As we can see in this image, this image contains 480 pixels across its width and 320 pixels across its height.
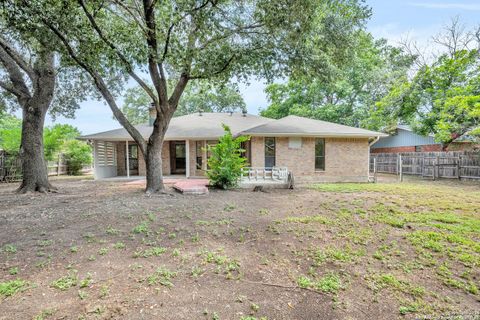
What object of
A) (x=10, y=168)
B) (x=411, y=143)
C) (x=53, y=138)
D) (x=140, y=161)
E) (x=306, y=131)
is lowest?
(x=10, y=168)

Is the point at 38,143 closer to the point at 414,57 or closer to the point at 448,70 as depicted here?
the point at 448,70

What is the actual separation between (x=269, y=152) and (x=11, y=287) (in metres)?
10.6

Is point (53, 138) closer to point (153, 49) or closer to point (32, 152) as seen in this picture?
point (32, 152)

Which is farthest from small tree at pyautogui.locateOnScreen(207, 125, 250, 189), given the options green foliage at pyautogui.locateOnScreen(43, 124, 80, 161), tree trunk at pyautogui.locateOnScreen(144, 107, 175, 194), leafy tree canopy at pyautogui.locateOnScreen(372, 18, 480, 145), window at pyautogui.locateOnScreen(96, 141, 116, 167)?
leafy tree canopy at pyautogui.locateOnScreen(372, 18, 480, 145)

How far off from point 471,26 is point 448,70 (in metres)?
5.95

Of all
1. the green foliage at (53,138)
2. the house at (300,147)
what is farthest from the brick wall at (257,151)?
the green foliage at (53,138)

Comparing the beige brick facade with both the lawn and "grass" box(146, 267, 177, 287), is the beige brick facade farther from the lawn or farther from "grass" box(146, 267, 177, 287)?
"grass" box(146, 267, 177, 287)

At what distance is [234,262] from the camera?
11.8 feet

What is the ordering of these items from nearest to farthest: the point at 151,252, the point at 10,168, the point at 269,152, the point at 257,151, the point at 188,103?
1. the point at 151,252
2. the point at 257,151
3. the point at 269,152
4. the point at 10,168
5. the point at 188,103

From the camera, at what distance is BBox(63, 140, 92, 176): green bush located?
17.7 m

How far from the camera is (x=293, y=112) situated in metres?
24.4

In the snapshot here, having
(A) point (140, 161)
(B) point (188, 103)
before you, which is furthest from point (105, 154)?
(B) point (188, 103)

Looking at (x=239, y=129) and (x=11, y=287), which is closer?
(x=11, y=287)

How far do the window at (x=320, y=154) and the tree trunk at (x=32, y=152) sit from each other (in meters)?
11.3
